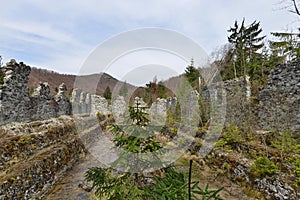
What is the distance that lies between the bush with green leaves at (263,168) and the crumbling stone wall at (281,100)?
311cm

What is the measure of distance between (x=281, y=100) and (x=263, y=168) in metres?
4.24

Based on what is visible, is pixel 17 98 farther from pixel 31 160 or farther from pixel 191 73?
pixel 191 73

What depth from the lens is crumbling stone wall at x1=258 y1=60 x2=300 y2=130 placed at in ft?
24.6

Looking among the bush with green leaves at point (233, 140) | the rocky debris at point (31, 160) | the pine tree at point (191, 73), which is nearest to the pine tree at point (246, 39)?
the pine tree at point (191, 73)

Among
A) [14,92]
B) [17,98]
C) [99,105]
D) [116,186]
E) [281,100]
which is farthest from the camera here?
[99,105]

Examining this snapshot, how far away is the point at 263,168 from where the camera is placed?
4.99 meters

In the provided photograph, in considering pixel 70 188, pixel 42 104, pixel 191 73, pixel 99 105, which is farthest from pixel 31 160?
pixel 191 73

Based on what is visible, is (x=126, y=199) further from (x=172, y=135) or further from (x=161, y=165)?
(x=172, y=135)

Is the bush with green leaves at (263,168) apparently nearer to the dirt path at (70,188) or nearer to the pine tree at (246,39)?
the dirt path at (70,188)

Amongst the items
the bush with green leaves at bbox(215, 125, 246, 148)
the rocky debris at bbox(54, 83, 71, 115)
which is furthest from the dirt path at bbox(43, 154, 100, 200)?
the rocky debris at bbox(54, 83, 71, 115)

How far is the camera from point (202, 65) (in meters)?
29.7

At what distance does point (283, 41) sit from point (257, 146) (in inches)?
614

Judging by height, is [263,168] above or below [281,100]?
below

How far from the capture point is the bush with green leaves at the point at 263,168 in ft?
15.8
